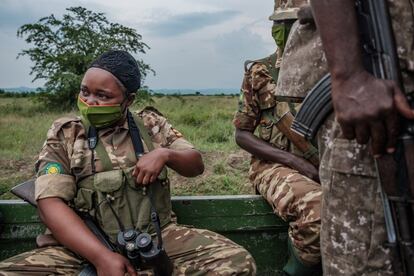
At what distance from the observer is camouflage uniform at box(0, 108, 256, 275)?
98.0 inches

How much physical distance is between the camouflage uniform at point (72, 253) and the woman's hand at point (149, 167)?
0.12 meters

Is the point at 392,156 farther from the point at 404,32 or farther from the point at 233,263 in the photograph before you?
the point at 233,263

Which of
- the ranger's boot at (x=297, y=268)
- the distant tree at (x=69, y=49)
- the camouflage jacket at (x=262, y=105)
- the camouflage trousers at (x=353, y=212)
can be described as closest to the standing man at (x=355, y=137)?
the camouflage trousers at (x=353, y=212)

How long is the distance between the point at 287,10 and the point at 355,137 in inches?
55.9

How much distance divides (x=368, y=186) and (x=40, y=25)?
18910mm

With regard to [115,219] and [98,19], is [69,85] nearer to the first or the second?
[98,19]

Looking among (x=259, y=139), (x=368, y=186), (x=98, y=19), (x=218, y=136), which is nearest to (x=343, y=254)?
(x=368, y=186)

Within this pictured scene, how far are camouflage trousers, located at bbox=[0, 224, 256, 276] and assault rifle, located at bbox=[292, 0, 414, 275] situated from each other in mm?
998

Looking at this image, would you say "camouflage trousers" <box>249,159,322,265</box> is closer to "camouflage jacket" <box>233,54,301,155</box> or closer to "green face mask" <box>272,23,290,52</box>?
"camouflage jacket" <box>233,54,301,155</box>

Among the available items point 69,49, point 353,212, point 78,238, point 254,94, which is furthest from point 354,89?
point 69,49

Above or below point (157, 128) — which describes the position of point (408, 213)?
below

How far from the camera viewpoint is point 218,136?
9.31 metres

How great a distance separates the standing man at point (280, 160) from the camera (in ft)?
8.97

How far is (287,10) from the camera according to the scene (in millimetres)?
2865
